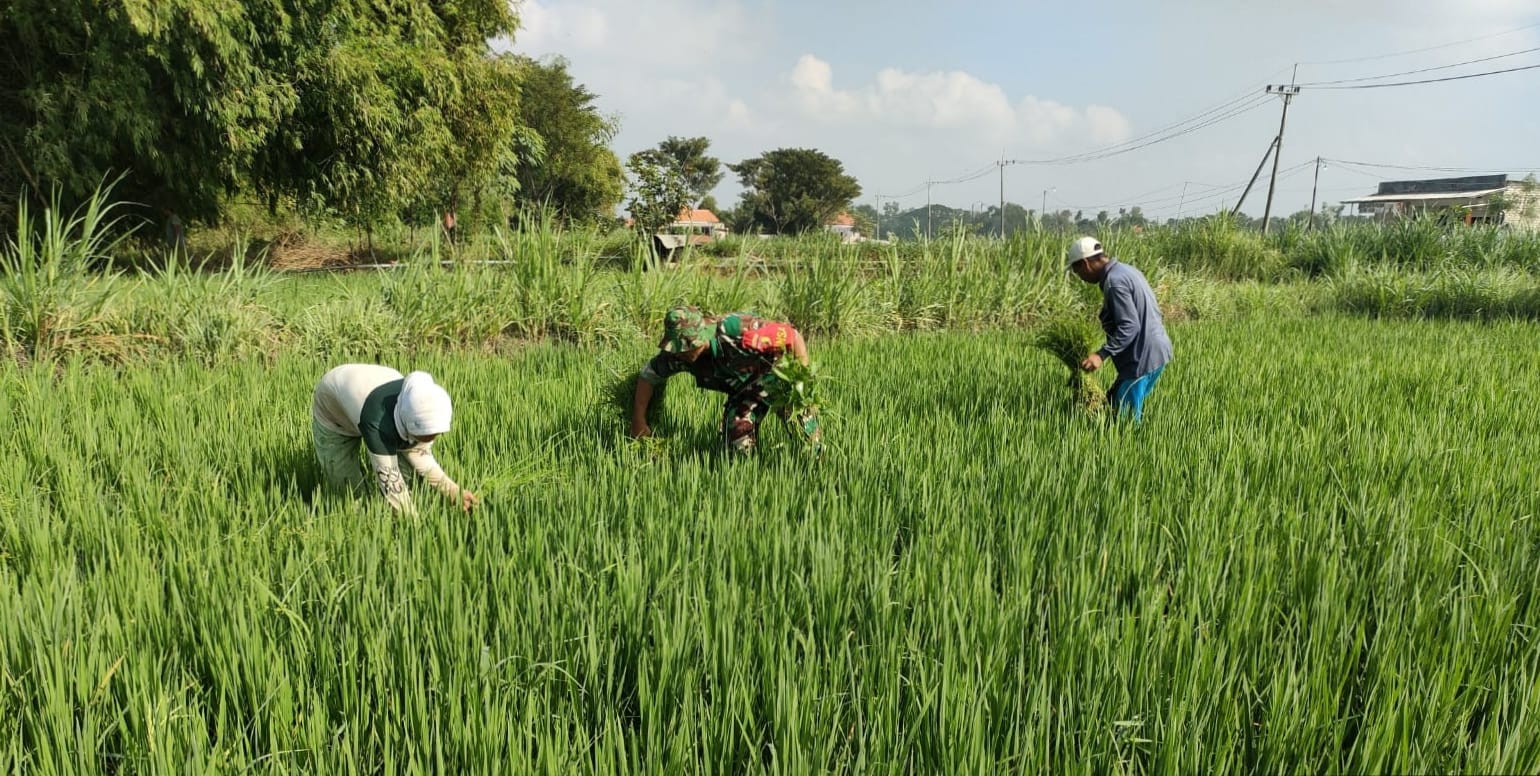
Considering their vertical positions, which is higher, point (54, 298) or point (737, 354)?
point (54, 298)

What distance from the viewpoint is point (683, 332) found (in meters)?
2.51

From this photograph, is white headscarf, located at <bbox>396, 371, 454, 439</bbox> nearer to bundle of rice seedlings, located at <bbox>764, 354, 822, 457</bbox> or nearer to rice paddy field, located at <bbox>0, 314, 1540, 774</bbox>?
rice paddy field, located at <bbox>0, 314, 1540, 774</bbox>

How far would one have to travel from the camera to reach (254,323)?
15.1 ft

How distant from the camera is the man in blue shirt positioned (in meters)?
3.34

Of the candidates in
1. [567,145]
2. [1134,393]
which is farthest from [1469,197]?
[1134,393]

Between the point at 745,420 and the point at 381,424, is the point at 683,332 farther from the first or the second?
the point at 381,424

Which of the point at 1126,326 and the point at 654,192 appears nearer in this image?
the point at 1126,326

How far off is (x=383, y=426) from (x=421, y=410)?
232 mm

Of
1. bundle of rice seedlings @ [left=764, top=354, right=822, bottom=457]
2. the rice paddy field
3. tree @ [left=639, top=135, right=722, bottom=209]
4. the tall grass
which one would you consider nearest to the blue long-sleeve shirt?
the rice paddy field

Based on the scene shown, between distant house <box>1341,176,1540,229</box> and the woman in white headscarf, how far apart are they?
30.0 m

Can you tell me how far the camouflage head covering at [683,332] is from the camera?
8.25 ft

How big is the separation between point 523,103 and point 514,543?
2471cm

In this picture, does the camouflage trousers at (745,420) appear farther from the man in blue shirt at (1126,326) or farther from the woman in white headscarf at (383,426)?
the man in blue shirt at (1126,326)

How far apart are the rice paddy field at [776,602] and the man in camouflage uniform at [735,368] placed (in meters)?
0.13
